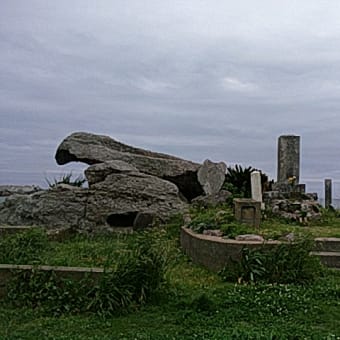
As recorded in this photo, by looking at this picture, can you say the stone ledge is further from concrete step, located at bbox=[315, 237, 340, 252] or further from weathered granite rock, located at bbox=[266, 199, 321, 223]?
weathered granite rock, located at bbox=[266, 199, 321, 223]

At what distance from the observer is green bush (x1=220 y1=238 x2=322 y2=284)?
20.0ft

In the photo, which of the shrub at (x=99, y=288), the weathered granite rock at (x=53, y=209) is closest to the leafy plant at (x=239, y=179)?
the weathered granite rock at (x=53, y=209)

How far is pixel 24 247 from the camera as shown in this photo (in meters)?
7.85

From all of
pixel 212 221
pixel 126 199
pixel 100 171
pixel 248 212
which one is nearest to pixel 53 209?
pixel 100 171

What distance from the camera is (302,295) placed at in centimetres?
549

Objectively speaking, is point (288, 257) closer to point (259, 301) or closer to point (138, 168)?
point (259, 301)

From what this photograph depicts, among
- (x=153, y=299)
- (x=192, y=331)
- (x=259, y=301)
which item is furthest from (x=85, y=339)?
(x=259, y=301)

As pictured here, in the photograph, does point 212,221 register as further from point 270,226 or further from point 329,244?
point 329,244

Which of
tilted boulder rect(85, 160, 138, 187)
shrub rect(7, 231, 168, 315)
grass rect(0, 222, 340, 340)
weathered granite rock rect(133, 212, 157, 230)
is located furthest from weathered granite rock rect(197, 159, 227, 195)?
shrub rect(7, 231, 168, 315)

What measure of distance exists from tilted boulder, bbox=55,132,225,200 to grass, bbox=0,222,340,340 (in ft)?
22.7

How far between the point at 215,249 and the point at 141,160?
641cm

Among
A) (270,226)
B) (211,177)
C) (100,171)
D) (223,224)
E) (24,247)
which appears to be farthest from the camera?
(211,177)

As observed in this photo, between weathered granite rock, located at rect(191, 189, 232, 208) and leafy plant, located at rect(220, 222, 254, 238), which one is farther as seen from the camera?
weathered granite rock, located at rect(191, 189, 232, 208)

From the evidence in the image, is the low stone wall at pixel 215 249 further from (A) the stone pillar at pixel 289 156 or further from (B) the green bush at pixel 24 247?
(A) the stone pillar at pixel 289 156
